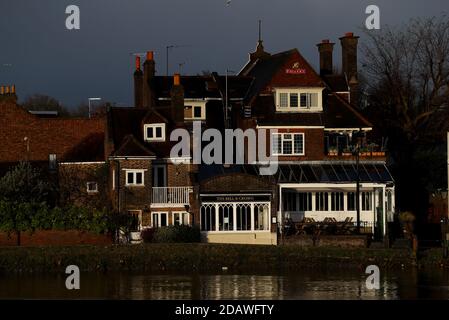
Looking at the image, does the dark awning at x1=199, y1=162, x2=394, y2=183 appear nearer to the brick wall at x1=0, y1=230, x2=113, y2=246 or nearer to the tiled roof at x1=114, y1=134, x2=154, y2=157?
the tiled roof at x1=114, y1=134, x2=154, y2=157

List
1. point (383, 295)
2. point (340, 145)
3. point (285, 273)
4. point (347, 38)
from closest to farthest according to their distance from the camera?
1. point (383, 295)
2. point (285, 273)
3. point (340, 145)
4. point (347, 38)

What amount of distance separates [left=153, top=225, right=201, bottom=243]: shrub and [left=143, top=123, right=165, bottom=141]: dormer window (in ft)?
22.8

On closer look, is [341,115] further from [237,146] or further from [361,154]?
[237,146]

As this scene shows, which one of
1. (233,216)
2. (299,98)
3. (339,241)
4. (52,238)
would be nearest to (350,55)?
(299,98)

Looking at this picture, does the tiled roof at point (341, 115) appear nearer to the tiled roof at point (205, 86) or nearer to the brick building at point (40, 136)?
the tiled roof at point (205, 86)

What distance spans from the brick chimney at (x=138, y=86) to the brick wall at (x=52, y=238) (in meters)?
16.8

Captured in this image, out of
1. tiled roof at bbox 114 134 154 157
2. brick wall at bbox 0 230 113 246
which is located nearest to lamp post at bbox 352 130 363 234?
tiled roof at bbox 114 134 154 157

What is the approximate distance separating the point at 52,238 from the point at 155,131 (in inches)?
391

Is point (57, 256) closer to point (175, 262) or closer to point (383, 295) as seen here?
point (175, 262)

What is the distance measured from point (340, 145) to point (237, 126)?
5.88 meters

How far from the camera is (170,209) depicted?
2724 inches

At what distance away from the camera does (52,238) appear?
64.5 m

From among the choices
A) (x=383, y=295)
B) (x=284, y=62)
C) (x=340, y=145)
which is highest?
(x=284, y=62)
